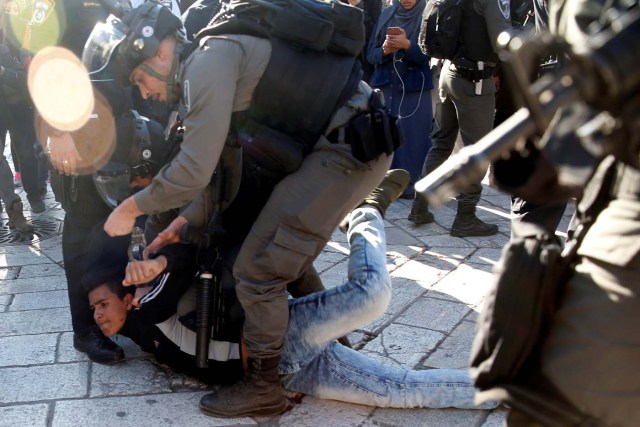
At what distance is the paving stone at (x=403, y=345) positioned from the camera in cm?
332

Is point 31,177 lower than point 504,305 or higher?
lower

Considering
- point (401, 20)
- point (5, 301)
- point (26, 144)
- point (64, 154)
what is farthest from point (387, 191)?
point (26, 144)

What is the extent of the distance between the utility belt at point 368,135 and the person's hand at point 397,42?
9.51 feet

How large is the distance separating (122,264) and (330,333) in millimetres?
926

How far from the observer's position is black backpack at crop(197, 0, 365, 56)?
265 cm

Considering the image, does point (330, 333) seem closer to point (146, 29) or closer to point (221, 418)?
point (221, 418)

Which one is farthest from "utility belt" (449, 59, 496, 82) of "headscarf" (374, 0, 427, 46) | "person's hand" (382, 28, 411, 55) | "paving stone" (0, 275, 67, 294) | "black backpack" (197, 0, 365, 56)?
"paving stone" (0, 275, 67, 294)

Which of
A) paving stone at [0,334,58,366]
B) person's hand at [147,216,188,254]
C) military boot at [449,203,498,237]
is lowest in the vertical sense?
paving stone at [0,334,58,366]

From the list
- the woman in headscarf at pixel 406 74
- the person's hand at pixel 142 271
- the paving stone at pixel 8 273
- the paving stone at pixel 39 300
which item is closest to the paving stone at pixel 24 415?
the person's hand at pixel 142 271

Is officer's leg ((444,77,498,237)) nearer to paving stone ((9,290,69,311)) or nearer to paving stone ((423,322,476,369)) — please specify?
paving stone ((423,322,476,369))

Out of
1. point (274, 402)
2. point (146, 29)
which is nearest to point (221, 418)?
point (274, 402)

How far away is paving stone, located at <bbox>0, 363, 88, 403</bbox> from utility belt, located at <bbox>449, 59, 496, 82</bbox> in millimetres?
2905

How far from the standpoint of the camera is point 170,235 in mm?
3168

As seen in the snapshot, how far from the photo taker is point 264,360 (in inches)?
113
